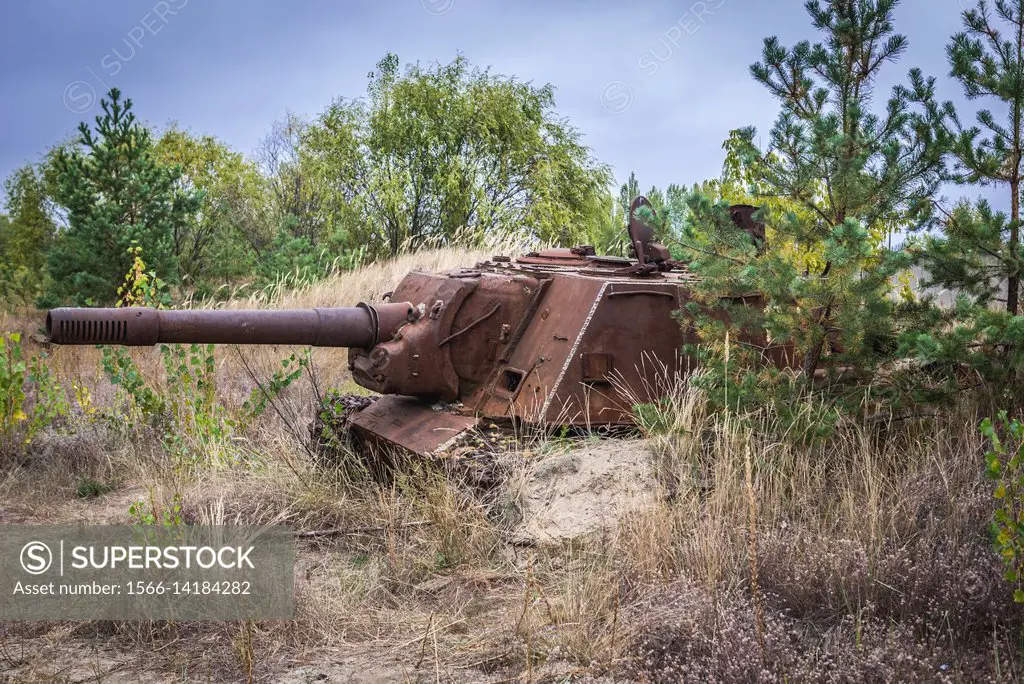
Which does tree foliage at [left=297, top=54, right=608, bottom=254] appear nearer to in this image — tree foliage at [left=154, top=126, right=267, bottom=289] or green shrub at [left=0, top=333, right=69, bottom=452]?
tree foliage at [left=154, top=126, right=267, bottom=289]

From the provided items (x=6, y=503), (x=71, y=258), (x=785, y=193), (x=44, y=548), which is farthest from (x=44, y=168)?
(x=785, y=193)

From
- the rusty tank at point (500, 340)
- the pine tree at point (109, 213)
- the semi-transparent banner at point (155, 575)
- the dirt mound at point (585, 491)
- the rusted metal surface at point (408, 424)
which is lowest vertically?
the semi-transparent banner at point (155, 575)

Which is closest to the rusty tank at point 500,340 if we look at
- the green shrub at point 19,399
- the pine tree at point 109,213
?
the green shrub at point 19,399

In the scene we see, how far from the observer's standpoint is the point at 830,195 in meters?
6.87

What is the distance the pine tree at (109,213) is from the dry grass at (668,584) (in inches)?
350

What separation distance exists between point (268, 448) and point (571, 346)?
2.92 m

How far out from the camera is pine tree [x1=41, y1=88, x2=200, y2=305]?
15680mm

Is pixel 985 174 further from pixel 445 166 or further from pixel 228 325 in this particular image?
pixel 445 166

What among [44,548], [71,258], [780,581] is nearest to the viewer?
[780,581]

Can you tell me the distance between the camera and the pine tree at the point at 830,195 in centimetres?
660

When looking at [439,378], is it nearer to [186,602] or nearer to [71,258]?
[186,602]

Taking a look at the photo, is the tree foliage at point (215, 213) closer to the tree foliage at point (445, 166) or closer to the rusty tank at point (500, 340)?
the tree foliage at point (445, 166)

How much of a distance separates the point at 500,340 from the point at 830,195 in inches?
96.1

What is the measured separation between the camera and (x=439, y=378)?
788 cm
